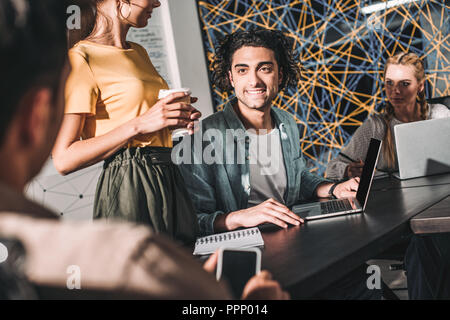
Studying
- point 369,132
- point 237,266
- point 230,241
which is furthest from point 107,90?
point 369,132

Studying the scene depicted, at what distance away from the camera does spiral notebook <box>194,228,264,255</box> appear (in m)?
1.11

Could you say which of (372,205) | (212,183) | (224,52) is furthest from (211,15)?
(372,205)

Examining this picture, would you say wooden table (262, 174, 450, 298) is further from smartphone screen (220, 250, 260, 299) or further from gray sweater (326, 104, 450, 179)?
gray sweater (326, 104, 450, 179)

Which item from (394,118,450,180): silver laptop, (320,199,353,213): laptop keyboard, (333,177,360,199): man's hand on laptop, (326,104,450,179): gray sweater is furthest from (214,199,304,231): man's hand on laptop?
(326,104,450,179): gray sweater

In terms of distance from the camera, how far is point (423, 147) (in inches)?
83.2

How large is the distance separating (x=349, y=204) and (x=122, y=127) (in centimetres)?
90

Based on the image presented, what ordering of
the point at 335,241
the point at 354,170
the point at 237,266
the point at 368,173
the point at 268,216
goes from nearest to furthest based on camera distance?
the point at 237,266 < the point at 335,241 < the point at 268,216 < the point at 368,173 < the point at 354,170

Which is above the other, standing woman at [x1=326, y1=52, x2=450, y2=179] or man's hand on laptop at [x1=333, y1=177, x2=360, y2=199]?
standing woman at [x1=326, y1=52, x2=450, y2=179]

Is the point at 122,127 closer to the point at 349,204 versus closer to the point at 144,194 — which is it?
the point at 144,194

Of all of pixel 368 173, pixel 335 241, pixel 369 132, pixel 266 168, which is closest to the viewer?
pixel 335 241

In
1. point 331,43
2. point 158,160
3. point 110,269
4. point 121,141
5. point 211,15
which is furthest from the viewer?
point 211,15
